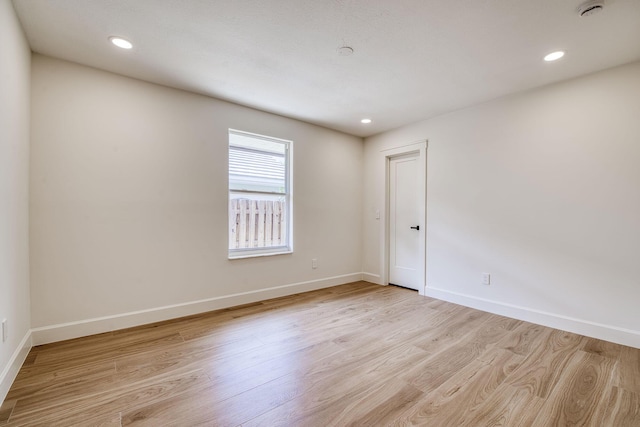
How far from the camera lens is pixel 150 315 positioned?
2.89m

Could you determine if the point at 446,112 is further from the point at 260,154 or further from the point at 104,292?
the point at 104,292

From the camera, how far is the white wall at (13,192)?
5.69 ft

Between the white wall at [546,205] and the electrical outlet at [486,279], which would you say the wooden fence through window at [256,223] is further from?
the electrical outlet at [486,279]

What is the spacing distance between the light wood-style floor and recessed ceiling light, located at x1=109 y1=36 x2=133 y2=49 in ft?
8.22

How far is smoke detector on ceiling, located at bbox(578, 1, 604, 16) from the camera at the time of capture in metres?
1.77

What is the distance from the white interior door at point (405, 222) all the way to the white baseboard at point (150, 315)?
1419 mm

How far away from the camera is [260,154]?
3807mm

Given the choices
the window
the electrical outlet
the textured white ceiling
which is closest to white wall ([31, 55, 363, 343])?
the window

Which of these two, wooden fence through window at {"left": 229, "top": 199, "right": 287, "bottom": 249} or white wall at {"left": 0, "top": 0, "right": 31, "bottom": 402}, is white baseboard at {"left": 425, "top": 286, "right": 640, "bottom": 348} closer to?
wooden fence through window at {"left": 229, "top": 199, "right": 287, "bottom": 249}

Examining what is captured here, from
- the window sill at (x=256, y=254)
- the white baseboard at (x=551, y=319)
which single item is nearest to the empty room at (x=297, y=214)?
the white baseboard at (x=551, y=319)

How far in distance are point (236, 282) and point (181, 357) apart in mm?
1285

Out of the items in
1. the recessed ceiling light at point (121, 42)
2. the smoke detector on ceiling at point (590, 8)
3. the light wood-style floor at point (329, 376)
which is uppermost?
the recessed ceiling light at point (121, 42)

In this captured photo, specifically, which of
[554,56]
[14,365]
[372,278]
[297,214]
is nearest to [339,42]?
[554,56]

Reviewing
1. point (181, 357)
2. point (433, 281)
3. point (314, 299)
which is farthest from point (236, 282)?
point (433, 281)
